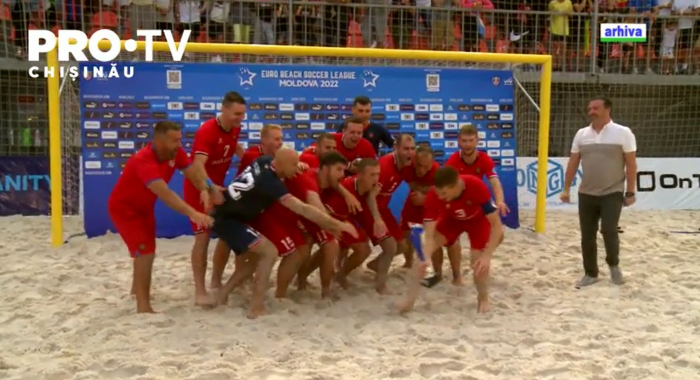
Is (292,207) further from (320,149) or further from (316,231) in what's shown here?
(320,149)

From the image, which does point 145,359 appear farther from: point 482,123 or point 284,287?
point 482,123

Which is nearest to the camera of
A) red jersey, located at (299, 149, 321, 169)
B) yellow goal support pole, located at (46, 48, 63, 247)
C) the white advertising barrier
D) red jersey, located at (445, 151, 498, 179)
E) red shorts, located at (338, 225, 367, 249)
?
red shorts, located at (338, 225, 367, 249)

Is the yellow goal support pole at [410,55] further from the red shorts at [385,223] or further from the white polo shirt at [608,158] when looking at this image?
the red shorts at [385,223]

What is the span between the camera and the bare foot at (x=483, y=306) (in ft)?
15.5

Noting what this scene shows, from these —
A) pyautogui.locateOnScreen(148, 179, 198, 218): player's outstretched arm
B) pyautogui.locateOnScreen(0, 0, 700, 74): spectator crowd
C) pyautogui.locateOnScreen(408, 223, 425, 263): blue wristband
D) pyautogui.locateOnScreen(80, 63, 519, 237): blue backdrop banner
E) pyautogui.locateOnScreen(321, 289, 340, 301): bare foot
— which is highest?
pyautogui.locateOnScreen(0, 0, 700, 74): spectator crowd

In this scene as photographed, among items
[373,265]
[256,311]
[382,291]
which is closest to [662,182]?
[373,265]

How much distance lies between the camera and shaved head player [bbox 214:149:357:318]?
14.4ft

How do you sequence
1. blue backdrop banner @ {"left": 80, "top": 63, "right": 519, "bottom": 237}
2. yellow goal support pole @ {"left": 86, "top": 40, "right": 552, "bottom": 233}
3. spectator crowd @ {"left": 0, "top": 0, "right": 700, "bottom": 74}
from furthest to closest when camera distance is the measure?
1. spectator crowd @ {"left": 0, "top": 0, "right": 700, "bottom": 74}
2. blue backdrop banner @ {"left": 80, "top": 63, "right": 519, "bottom": 237}
3. yellow goal support pole @ {"left": 86, "top": 40, "right": 552, "bottom": 233}

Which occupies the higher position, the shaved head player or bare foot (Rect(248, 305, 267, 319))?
the shaved head player

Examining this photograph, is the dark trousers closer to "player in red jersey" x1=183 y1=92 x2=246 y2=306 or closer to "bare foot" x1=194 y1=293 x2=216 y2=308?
"player in red jersey" x1=183 y1=92 x2=246 y2=306

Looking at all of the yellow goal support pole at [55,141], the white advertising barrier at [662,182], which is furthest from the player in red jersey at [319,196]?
the white advertising barrier at [662,182]

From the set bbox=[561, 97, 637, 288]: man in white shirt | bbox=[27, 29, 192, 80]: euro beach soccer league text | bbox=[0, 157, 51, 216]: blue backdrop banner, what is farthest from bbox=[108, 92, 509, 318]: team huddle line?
bbox=[0, 157, 51, 216]: blue backdrop banner

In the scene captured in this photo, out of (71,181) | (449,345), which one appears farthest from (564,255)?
(71,181)

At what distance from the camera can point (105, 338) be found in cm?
407
